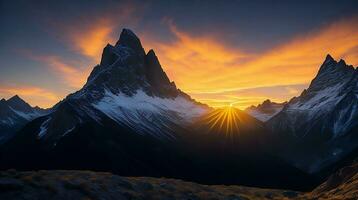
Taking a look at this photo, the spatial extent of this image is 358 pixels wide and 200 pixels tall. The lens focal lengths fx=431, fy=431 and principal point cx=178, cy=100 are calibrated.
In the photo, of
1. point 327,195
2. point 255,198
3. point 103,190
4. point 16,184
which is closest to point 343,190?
point 327,195

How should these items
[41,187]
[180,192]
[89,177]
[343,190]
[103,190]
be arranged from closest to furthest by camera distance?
[41,187] → [103,190] → [89,177] → [180,192] → [343,190]

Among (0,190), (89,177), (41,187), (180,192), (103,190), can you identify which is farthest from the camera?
(180,192)

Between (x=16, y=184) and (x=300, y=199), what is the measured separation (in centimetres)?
5655

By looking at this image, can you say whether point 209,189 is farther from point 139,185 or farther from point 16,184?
point 16,184

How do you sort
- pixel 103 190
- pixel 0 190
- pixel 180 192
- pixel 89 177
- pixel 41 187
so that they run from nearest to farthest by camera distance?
pixel 0 190, pixel 41 187, pixel 103 190, pixel 89 177, pixel 180 192

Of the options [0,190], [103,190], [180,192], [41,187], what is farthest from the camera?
[180,192]

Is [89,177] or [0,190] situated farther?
[89,177]

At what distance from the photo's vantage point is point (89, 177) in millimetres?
71562

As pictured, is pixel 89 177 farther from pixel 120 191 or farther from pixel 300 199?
pixel 300 199

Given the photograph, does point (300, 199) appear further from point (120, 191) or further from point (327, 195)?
point (120, 191)

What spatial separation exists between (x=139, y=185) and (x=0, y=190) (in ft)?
82.4

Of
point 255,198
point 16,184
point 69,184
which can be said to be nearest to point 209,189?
point 255,198

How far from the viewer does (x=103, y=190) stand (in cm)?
6519

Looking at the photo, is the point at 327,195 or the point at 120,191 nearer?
the point at 120,191
